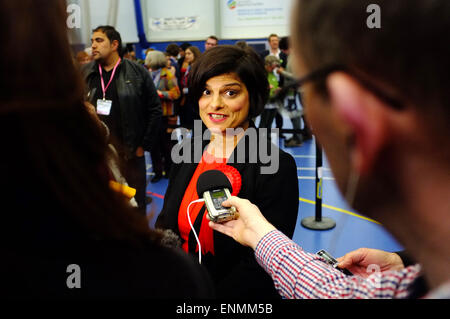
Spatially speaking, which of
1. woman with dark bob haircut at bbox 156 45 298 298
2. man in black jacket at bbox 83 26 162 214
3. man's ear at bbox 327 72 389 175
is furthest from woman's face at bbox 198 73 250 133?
man in black jacket at bbox 83 26 162 214

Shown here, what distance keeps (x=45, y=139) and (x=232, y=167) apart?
132cm

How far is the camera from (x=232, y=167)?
6.13 feet

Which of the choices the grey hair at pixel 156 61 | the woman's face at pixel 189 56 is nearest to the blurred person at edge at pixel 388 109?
the grey hair at pixel 156 61

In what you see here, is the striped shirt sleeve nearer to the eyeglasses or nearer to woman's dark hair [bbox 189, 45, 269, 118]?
the eyeglasses

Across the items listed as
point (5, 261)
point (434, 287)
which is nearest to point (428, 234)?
point (434, 287)

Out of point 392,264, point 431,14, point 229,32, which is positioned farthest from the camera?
point 229,32

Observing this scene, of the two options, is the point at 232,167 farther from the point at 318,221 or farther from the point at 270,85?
the point at 270,85

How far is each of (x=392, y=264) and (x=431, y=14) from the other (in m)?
1.02

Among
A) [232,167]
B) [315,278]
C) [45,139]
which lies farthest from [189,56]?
[45,139]

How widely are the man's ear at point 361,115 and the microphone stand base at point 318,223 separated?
388cm

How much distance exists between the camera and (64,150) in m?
0.62

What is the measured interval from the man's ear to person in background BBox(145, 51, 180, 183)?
549cm
